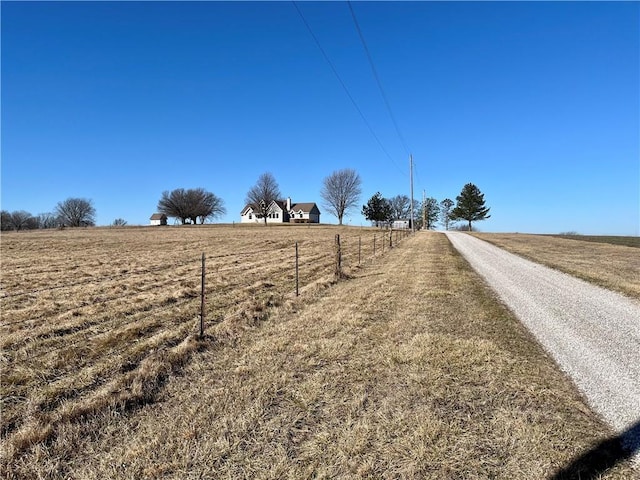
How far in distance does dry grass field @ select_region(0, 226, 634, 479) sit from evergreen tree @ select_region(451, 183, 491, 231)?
90.6m

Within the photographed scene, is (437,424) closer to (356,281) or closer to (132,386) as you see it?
(132,386)

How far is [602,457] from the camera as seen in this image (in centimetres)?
297

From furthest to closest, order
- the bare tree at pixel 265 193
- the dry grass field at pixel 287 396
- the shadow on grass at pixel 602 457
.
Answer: the bare tree at pixel 265 193 < the dry grass field at pixel 287 396 < the shadow on grass at pixel 602 457

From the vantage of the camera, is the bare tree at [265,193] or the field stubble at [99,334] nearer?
the field stubble at [99,334]

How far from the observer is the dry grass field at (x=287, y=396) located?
2955 mm

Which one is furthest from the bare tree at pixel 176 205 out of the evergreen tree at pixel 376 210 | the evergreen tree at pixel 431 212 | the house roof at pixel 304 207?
the evergreen tree at pixel 431 212

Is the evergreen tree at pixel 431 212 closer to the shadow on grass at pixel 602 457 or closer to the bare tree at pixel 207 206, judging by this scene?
the bare tree at pixel 207 206

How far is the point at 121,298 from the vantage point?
360 inches

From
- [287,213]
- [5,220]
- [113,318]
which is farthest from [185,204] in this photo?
[113,318]

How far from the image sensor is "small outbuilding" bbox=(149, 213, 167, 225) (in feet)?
377

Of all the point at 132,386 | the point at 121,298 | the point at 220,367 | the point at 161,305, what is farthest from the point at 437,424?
the point at 121,298

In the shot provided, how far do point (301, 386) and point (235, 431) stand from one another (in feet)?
3.60

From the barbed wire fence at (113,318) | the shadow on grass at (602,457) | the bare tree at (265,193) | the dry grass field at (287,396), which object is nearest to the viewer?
the shadow on grass at (602,457)

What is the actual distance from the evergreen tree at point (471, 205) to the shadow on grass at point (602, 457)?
312 ft
